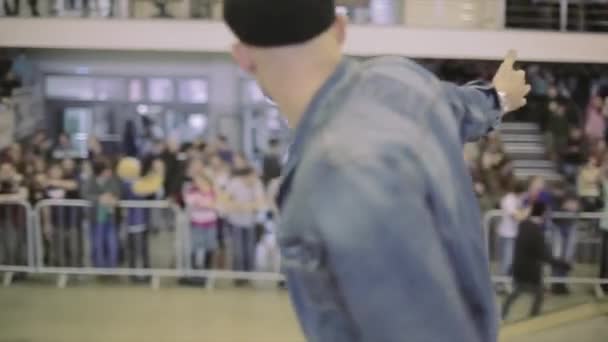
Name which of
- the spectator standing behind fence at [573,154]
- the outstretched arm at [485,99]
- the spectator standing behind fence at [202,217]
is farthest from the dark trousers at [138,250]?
the outstretched arm at [485,99]

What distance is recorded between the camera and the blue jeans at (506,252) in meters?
9.08

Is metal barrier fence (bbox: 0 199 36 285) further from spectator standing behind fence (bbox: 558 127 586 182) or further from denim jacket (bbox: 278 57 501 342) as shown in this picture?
denim jacket (bbox: 278 57 501 342)

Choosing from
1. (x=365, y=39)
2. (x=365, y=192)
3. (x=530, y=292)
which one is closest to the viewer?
(x=365, y=192)

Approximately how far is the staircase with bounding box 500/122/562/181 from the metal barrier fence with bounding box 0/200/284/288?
5799 mm

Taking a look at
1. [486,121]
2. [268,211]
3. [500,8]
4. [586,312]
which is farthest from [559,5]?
[486,121]

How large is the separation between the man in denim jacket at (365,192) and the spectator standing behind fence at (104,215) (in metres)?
8.49

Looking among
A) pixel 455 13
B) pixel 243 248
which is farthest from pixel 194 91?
pixel 243 248

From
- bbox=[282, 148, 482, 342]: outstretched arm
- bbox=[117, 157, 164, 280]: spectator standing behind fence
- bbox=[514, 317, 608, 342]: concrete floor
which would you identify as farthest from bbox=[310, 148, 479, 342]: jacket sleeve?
bbox=[117, 157, 164, 280]: spectator standing behind fence

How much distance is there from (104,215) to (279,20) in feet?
28.3

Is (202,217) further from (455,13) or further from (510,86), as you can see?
(510,86)

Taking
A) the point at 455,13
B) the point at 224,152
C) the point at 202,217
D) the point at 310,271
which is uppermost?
the point at 310,271

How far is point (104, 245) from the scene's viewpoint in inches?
372

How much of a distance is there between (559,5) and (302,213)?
12735 millimetres

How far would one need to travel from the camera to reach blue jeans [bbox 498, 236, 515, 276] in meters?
9.08
